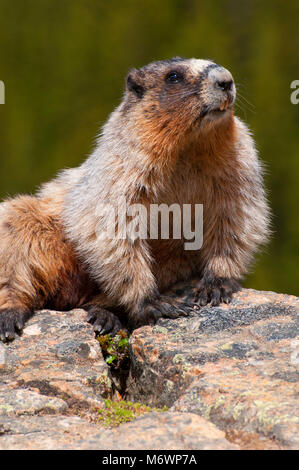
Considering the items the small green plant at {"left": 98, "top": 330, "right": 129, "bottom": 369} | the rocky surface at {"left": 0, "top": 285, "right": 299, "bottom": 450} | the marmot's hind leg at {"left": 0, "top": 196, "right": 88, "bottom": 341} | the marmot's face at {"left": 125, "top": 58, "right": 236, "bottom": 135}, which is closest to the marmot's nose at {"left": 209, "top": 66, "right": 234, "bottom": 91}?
the marmot's face at {"left": 125, "top": 58, "right": 236, "bottom": 135}

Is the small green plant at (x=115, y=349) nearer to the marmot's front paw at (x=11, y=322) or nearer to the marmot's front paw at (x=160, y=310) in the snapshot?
the marmot's front paw at (x=160, y=310)

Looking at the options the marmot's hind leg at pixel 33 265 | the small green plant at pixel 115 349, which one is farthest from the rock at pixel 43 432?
the marmot's hind leg at pixel 33 265

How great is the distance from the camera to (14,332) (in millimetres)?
5125

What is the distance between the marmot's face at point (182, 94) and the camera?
5.06 meters

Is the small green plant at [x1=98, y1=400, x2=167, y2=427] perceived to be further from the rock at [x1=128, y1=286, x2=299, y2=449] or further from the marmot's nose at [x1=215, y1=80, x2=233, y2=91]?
the marmot's nose at [x1=215, y1=80, x2=233, y2=91]

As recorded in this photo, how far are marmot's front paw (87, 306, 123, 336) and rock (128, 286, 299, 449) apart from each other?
38 cm

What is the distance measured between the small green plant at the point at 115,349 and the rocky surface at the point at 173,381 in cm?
19

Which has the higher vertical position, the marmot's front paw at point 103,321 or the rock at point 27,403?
the marmot's front paw at point 103,321

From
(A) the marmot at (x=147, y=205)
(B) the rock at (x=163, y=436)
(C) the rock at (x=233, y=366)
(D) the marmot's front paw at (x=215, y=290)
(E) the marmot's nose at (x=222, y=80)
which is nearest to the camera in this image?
(B) the rock at (x=163, y=436)

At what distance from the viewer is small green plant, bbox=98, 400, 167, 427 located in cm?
387

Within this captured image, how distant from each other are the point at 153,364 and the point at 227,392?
928 millimetres

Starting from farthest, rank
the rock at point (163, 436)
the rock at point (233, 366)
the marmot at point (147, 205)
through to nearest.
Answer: the marmot at point (147, 205)
the rock at point (233, 366)
the rock at point (163, 436)

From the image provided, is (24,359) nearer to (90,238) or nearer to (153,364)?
(153,364)

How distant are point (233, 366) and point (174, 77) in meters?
2.51
